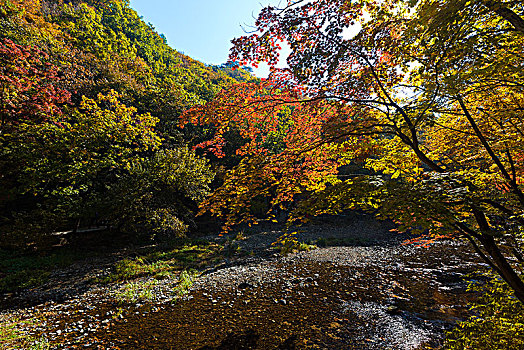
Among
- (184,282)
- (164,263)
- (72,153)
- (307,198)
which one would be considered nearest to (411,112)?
(307,198)

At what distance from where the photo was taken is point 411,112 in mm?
2816

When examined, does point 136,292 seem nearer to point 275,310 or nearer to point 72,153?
point 275,310

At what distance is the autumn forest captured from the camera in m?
2.38

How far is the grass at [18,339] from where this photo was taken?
4.14m

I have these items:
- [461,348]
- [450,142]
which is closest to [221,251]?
[461,348]

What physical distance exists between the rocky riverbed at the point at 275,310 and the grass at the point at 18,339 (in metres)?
0.17

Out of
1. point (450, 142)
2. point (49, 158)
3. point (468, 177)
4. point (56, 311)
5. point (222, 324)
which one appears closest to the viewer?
point (468, 177)

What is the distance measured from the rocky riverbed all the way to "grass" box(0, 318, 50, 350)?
17 cm

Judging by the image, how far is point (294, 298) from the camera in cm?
666

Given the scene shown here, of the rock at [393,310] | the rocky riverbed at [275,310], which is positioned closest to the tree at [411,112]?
the rocky riverbed at [275,310]

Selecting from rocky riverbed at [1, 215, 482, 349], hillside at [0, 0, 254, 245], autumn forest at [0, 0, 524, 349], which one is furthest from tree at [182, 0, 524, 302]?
hillside at [0, 0, 254, 245]

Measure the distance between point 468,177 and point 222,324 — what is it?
599 cm

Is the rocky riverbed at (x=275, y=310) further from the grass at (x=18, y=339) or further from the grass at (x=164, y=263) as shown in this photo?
the grass at (x=164, y=263)

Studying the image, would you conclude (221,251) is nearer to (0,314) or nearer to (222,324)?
(222,324)
